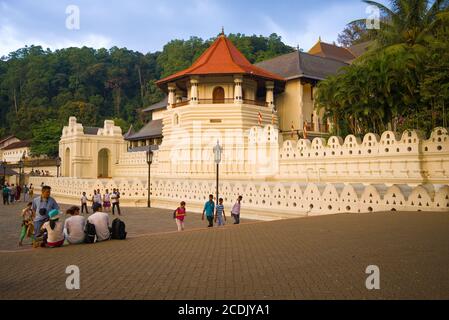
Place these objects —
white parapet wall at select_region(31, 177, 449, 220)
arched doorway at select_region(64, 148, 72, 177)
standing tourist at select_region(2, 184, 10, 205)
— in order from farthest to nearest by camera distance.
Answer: arched doorway at select_region(64, 148, 72, 177) → standing tourist at select_region(2, 184, 10, 205) → white parapet wall at select_region(31, 177, 449, 220)

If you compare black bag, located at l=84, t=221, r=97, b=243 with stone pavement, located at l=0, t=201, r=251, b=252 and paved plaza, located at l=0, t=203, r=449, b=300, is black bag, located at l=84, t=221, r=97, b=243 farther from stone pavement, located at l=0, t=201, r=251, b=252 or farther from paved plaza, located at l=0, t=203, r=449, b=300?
stone pavement, located at l=0, t=201, r=251, b=252

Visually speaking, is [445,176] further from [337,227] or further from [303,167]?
[337,227]

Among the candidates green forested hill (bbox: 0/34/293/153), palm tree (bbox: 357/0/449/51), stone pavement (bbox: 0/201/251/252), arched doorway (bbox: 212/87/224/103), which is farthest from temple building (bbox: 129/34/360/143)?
green forested hill (bbox: 0/34/293/153)

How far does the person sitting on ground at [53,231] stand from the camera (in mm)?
9180

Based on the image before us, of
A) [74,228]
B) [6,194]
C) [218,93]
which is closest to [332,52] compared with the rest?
[218,93]

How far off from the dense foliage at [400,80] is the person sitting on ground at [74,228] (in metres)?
15.2

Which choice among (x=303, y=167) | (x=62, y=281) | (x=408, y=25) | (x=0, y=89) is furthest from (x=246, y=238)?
(x=0, y=89)

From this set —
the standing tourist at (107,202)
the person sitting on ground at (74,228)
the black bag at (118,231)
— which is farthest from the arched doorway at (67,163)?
the person sitting on ground at (74,228)

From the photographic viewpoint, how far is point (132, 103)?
93.2m

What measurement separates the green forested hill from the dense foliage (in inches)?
1831

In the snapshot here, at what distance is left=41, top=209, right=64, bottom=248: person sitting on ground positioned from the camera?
30.1 feet

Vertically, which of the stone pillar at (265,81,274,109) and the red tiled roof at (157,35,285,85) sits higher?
the red tiled roof at (157,35,285,85)

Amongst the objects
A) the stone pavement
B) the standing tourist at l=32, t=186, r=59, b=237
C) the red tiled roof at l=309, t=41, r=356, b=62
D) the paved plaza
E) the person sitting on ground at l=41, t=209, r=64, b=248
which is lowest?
the stone pavement

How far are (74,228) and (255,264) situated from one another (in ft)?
15.5
